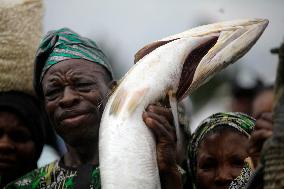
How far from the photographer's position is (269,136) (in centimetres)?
198

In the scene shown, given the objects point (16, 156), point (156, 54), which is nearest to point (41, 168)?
point (16, 156)

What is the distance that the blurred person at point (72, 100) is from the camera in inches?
134

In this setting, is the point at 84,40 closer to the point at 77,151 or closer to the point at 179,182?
the point at 77,151

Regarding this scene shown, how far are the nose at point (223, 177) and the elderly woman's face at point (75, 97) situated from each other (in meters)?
0.74

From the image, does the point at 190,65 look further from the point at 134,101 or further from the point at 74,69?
the point at 74,69

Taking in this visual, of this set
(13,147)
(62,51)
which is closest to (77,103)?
(62,51)

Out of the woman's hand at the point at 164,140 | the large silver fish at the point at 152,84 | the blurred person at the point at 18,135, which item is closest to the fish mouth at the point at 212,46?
the large silver fish at the point at 152,84

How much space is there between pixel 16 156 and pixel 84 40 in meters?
0.87

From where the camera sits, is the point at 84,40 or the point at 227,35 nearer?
the point at 227,35

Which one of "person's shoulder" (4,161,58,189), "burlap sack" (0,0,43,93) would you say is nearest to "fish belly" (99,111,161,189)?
"person's shoulder" (4,161,58,189)

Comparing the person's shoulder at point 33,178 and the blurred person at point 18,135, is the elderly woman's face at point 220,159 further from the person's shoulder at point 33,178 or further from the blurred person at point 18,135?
the blurred person at point 18,135

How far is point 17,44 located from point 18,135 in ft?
Answer: 1.85

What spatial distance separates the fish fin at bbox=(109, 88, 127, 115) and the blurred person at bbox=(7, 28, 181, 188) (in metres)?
0.72

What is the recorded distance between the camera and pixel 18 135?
4.16 metres
